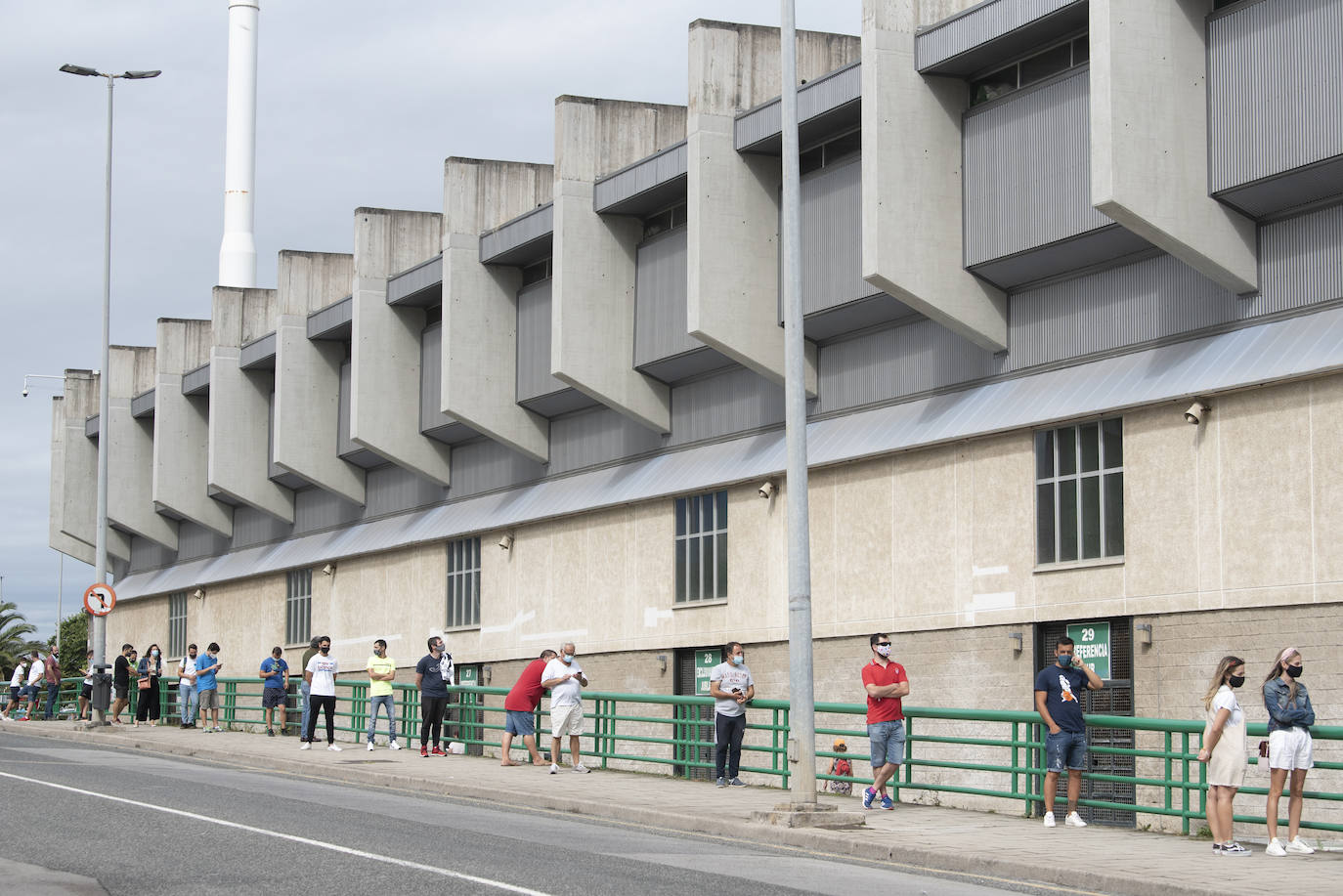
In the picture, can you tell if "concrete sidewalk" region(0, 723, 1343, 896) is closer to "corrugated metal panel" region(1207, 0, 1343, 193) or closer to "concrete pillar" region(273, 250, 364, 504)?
"corrugated metal panel" region(1207, 0, 1343, 193)

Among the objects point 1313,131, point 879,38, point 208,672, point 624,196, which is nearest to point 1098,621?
point 1313,131

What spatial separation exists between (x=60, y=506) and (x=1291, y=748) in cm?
4814

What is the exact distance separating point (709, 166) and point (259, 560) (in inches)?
890

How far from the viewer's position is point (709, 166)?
2650cm

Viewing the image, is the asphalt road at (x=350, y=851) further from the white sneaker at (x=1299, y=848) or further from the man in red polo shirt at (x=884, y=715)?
the white sneaker at (x=1299, y=848)

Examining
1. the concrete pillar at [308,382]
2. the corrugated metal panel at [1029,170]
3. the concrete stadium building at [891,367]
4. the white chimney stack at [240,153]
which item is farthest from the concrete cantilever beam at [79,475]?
the corrugated metal panel at [1029,170]

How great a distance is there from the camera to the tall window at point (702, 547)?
27.7 metres

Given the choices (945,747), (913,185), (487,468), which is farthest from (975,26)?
(487,468)

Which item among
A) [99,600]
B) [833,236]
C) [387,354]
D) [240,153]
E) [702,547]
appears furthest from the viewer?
[240,153]

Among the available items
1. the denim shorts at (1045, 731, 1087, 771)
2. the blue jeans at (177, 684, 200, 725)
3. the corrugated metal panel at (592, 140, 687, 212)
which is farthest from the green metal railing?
the corrugated metal panel at (592, 140, 687, 212)

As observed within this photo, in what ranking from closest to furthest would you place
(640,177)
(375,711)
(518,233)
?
(375,711), (640,177), (518,233)

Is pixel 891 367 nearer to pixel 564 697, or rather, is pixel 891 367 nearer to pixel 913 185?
pixel 913 185

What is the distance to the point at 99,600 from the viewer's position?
31.1m

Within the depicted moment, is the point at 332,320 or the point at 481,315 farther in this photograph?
the point at 332,320
